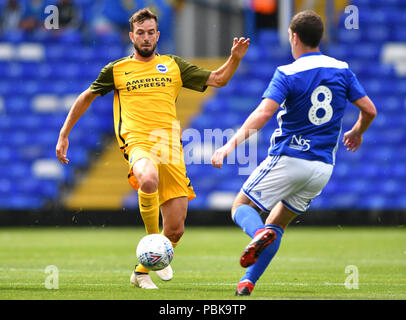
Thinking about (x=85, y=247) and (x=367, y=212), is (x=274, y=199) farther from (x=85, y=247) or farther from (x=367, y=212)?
(x=367, y=212)

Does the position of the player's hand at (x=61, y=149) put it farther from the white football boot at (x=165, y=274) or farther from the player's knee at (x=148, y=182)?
the white football boot at (x=165, y=274)

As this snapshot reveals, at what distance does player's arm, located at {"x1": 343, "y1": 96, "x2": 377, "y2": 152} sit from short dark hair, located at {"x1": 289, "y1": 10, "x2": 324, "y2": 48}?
0.55 meters

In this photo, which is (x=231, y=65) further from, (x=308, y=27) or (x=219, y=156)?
(x=219, y=156)

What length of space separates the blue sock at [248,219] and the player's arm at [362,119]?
0.97 m

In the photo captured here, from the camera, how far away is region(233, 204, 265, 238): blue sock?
17.7 feet

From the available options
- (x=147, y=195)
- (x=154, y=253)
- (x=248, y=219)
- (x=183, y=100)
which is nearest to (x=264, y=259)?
(x=248, y=219)

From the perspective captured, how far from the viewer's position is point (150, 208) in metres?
6.22

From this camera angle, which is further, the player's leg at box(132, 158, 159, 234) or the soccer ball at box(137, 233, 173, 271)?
the player's leg at box(132, 158, 159, 234)

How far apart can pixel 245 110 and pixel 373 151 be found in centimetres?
269

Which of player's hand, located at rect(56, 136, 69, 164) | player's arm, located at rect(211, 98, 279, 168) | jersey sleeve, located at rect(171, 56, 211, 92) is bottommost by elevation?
player's hand, located at rect(56, 136, 69, 164)

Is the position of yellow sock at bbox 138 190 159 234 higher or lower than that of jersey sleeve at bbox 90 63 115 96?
lower

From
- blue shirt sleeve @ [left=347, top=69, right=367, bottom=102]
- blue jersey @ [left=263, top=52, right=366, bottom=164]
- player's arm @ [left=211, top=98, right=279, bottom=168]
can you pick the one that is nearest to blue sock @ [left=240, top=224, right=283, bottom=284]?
blue jersey @ [left=263, top=52, right=366, bottom=164]

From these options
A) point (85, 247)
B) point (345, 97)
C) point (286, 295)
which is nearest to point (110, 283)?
point (286, 295)

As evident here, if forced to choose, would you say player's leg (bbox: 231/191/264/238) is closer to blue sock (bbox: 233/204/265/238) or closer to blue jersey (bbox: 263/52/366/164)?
blue sock (bbox: 233/204/265/238)
